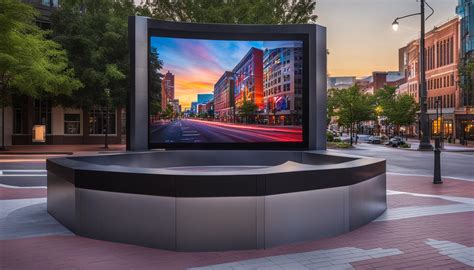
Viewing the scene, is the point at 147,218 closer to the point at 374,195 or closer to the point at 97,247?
the point at 97,247

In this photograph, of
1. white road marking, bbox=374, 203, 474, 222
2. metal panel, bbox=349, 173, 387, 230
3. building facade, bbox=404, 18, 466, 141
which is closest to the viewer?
metal panel, bbox=349, 173, 387, 230

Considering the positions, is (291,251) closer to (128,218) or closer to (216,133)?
(128,218)

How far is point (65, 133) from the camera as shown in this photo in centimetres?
4672

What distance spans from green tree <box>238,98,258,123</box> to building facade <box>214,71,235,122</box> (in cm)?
33

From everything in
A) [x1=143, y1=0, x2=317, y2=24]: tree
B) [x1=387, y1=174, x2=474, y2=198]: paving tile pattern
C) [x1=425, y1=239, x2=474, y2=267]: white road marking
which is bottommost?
[x1=387, y1=174, x2=474, y2=198]: paving tile pattern

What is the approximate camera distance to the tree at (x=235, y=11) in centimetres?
3866

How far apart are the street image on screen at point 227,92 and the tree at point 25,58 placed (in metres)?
17.5

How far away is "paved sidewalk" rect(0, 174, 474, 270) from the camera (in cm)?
626

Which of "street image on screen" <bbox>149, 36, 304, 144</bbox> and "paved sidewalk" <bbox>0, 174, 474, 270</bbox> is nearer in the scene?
"paved sidewalk" <bbox>0, 174, 474, 270</bbox>

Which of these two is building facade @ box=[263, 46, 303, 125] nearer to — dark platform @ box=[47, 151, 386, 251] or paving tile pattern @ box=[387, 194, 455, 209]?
paving tile pattern @ box=[387, 194, 455, 209]

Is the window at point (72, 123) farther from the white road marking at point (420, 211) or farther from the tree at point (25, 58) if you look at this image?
the white road marking at point (420, 211)

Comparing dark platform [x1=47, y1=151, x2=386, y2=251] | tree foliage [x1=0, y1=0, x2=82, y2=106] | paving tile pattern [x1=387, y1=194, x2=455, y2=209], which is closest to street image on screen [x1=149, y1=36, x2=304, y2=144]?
paving tile pattern [x1=387, y1=194, x2=455, y2=209]

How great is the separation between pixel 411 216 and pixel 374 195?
0.99m

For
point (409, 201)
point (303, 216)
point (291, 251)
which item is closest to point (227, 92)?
point (409, 201)
